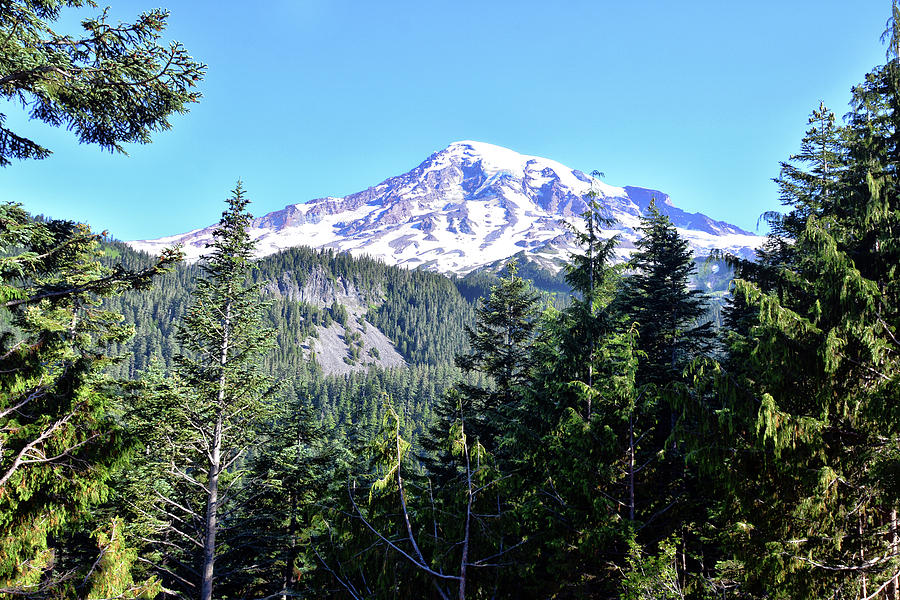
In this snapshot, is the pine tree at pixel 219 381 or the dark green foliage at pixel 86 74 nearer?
the dark green foliage at pixel 86 74

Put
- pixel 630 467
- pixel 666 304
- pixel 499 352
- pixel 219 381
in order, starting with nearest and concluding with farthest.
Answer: pixel 630 467 < pixel 219 381 < pixel 499 352 < pixel 666 304

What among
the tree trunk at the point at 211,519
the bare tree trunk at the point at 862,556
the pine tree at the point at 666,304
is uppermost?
the pine tree at the point at 666,304

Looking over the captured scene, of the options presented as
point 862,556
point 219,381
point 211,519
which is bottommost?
point 211,519

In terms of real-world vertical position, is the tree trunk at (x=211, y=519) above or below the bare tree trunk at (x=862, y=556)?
below

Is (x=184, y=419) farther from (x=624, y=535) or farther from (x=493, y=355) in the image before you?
(x=624, y=535)

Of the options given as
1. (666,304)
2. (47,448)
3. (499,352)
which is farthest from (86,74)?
(666,304)

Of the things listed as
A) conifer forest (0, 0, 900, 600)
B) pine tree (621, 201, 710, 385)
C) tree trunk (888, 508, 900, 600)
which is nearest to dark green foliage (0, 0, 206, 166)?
conifer forest (0, 0, 900, 600)

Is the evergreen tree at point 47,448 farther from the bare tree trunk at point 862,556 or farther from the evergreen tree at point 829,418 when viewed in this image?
the bare tree trunk at point 862,556

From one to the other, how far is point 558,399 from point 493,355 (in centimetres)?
697

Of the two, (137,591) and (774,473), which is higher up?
(774,473)

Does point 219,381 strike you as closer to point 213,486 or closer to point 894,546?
point 213,486

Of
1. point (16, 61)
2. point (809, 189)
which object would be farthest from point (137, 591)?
point (809, 189)

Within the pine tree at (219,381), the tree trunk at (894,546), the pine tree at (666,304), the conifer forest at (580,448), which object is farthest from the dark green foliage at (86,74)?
the pine tree at (666,304)

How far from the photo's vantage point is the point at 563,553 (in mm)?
9688
